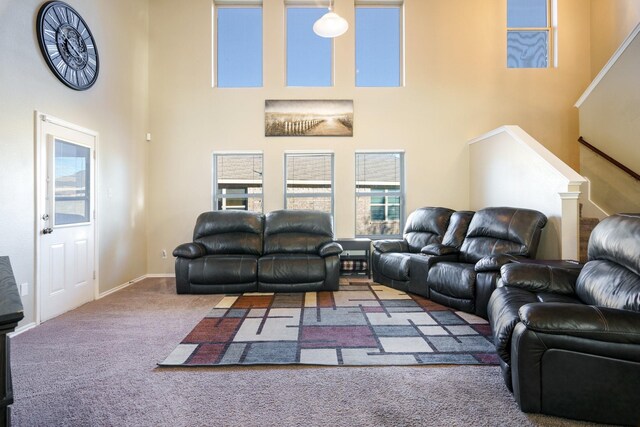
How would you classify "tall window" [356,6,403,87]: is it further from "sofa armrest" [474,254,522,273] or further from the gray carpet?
the gray carpet

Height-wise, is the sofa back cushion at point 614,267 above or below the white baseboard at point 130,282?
above

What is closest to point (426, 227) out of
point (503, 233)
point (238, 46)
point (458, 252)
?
point (458, 252)

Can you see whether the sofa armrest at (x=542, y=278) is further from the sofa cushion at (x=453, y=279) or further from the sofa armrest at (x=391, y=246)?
the sofa armrest at (x=391, y=246)

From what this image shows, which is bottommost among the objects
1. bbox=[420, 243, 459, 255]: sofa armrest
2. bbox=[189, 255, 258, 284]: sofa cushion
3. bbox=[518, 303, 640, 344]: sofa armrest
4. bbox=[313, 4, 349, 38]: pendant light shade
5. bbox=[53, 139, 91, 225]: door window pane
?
bbox=[189, 255, 258, 284]: sofa cushion

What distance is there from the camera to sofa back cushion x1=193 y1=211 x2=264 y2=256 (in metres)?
4.68

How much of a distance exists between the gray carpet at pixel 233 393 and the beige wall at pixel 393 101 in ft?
10.9

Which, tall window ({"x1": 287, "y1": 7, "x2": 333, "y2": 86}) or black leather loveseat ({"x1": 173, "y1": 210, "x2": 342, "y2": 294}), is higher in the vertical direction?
tall window ({"x1": 287, "y1": 7, "x2": 333, "y2": 86})

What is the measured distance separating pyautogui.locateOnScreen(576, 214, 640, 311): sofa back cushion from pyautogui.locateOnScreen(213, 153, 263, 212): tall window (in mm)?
4484

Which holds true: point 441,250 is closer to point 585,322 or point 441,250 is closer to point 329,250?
point 329,250

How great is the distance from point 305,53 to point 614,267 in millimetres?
5148

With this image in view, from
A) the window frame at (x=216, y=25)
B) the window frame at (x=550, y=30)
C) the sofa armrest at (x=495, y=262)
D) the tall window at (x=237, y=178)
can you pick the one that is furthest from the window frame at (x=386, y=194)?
the sofa armrest at (x=495, y=262)

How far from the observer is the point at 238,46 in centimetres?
566

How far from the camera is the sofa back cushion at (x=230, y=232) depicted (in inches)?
184

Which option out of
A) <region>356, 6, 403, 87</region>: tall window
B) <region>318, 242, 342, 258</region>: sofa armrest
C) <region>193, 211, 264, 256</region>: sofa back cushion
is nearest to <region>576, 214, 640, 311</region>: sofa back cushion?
<region>318, 242, 342, 258</region>: sofa armrest
